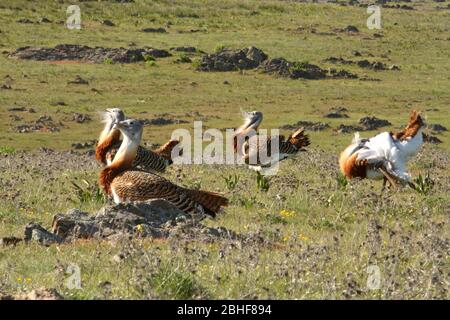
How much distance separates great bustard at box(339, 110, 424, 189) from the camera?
1268 cm

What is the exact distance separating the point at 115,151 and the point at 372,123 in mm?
18056

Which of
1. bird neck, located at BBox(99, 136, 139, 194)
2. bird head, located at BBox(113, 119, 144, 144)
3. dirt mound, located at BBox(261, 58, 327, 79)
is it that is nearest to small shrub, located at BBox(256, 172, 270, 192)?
bird head, located at BBox(113, 119, 144, 144)

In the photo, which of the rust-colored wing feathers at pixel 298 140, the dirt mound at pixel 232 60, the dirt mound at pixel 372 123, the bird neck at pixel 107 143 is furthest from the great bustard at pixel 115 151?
the dirt mound at pixel 232 60

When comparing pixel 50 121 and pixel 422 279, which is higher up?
pixel 422 279

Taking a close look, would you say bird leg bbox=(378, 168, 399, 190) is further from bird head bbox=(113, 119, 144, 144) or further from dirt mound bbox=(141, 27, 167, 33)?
dirt mound bbox=(141, 27, 167, 33)

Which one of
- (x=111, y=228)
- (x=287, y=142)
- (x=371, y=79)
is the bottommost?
(x=371, y=79)

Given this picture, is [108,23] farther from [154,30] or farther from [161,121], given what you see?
[161,121]

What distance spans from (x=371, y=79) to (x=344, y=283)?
114 ft

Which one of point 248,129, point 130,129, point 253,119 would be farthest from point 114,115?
point 253,119

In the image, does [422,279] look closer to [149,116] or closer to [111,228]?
[111,228]

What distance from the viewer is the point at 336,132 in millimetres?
28703

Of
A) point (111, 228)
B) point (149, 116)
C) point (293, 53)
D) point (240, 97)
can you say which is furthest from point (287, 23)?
point (111, 228)

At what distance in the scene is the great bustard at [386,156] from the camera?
12680mm

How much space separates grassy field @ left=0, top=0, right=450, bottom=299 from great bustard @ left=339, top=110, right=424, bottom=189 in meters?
0.25
